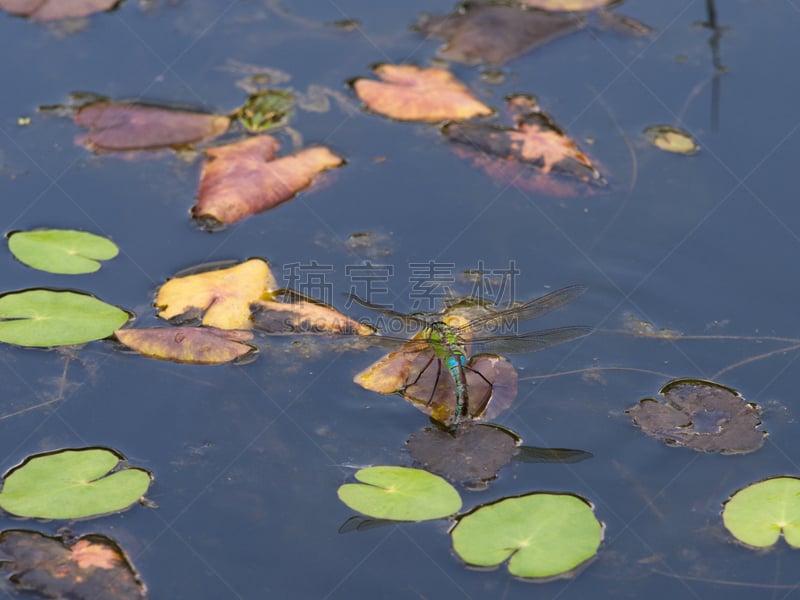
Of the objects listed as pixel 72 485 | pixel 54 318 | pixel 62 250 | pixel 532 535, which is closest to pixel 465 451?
pixel 532 535

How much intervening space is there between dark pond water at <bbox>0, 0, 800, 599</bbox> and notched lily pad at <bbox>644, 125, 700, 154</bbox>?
8 cm

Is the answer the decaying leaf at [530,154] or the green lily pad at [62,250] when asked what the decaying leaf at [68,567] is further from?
the decaying leaf at [530,154]

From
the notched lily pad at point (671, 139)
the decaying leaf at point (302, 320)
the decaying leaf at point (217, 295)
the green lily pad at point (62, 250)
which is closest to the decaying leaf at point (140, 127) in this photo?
the green lily pad at point (62, 250)

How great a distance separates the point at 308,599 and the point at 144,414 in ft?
4.08

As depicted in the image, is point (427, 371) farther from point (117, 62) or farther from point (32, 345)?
point (117, 62)

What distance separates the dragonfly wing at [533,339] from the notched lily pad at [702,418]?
1.54 feet

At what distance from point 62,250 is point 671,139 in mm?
3653

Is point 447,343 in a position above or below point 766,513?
above

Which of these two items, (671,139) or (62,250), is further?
(671,139)

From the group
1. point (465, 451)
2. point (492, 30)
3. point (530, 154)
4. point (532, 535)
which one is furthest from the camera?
point (492, 30)

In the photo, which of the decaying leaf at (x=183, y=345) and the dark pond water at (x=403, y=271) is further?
the decaying leaf at (x=183, y=345)

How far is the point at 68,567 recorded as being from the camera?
12.6 ft

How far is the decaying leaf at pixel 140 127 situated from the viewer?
19.9 ft

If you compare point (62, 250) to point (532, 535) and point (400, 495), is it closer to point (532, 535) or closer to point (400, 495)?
point (400, 495)
